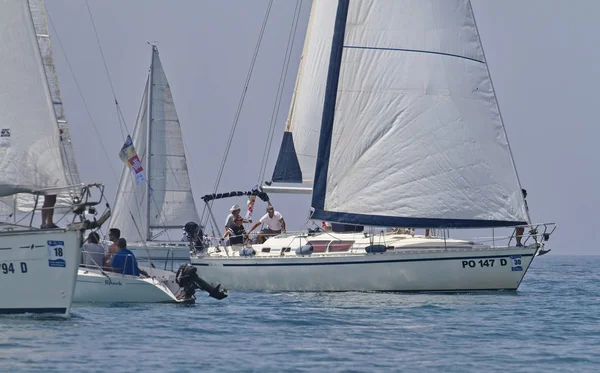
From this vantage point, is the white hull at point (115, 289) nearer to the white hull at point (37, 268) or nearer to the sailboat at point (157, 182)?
the white hull at point (37, 268)

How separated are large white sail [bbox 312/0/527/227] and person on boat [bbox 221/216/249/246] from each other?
3.74 m

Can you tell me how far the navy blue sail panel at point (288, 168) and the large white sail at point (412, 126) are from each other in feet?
8.66

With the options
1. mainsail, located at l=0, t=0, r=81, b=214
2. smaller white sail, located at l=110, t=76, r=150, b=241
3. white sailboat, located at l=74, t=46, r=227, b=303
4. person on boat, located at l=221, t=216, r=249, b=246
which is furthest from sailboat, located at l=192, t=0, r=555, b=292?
smaller white sail, located at l=110, t=76, r=150, b=241

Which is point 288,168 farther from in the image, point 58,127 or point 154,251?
point 154,251

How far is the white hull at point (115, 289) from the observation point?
2661cm

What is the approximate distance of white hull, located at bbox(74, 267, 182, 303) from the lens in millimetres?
26609

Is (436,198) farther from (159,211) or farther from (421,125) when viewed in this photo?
(159,211)

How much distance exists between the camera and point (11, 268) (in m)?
21.9

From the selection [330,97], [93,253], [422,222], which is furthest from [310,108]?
[93,253]

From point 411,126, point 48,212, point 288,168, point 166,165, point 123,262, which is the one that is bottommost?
point 123,262

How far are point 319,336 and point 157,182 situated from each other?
3981 centimetres

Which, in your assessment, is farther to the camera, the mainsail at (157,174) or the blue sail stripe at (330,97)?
the mainsail at (157,174)

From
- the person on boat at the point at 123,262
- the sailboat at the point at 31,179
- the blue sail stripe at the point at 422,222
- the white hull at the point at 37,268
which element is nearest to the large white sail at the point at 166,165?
the blue sail stripe at the point at 422,222

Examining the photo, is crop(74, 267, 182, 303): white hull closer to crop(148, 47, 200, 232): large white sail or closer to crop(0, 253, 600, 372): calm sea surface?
crop(0, 253, 600, 372): calm sea surface
